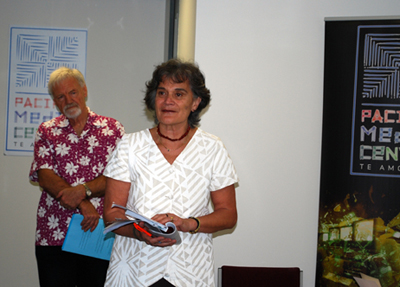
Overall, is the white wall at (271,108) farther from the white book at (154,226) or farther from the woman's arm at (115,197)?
the white book at (154,226)

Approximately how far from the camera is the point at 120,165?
1.62 m

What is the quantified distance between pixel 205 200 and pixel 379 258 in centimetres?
152

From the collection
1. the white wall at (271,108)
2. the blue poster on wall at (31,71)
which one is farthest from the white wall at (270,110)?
the blue poster on wall at (31,71)

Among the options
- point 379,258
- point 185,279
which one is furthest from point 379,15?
point 185,279

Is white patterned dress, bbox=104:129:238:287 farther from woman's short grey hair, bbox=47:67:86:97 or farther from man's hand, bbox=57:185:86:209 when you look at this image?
woman's short grey hair, bbox=47:67:86:97

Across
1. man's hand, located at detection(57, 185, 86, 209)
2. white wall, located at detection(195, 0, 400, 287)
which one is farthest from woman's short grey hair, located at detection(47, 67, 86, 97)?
white wall, located at detection(195, 0, 400, 287)

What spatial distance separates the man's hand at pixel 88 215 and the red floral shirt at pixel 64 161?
0.07 meters

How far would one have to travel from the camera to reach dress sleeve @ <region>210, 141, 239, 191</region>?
1.68m

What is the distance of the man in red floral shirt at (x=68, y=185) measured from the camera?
2.18 m

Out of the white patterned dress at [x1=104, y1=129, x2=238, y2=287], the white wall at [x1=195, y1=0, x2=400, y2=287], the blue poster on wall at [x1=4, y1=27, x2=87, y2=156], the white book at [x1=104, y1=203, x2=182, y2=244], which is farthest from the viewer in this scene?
the blue poster on wall at [x1=4, y1=27, x2=87, y2=156]

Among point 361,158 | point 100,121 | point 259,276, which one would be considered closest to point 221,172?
point 100,121

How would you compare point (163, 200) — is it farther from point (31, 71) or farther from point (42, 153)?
point (31, 71)

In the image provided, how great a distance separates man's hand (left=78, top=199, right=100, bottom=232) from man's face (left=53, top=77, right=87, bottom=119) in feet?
1.84

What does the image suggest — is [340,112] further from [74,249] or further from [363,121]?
[74,249]
